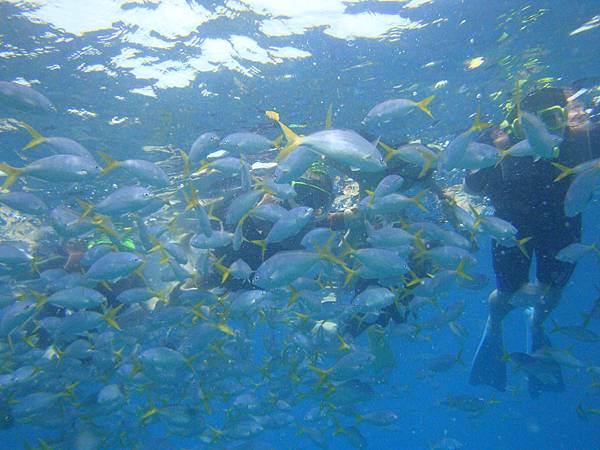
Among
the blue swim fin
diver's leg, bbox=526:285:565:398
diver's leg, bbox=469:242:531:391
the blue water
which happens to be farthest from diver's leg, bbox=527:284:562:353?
the blue water

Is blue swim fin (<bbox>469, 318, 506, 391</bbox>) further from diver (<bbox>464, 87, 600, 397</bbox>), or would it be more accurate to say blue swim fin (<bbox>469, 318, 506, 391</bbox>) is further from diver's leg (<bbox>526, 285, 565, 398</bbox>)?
diver (<bbox>464, 87, 600, 397</bbox>)

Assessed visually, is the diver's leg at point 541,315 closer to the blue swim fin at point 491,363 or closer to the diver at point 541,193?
the diver at point 541,193

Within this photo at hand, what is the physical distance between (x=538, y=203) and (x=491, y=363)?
4.73 m

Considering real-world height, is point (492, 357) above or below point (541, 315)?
below

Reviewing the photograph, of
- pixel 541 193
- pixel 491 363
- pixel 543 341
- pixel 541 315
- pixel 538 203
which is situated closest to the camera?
pixel 541 193

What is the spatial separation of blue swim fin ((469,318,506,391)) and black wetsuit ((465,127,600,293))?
1.98m

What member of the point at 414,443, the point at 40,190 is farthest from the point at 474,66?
the point at 414,443

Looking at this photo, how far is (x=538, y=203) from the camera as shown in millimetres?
7430

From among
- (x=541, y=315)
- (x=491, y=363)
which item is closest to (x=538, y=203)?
(x=541, y=315)

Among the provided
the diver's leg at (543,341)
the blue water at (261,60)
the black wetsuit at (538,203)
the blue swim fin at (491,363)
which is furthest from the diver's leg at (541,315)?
the blue water at (261,60)

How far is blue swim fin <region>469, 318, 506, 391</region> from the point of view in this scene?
9.72m

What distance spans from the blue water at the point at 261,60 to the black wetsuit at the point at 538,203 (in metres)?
3.90

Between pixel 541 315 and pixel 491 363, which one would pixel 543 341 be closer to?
pixel 541 315

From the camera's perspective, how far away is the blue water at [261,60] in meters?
8.02
